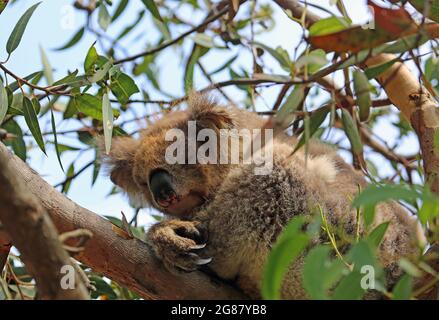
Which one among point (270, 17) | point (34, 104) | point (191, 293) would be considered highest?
point (270, 17)

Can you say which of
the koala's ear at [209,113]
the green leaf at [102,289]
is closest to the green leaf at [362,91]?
the koala's ear at [209,113]

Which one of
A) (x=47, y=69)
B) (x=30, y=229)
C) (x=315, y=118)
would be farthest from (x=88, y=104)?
(x=30, y=229)

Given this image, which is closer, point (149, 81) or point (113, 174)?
point (113, 174)

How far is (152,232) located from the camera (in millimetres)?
2602

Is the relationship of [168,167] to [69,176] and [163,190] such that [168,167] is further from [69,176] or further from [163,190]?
[69,176]

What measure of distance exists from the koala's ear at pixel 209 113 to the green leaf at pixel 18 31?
83cm

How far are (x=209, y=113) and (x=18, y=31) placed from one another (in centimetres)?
93

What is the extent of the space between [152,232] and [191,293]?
0.37 meters

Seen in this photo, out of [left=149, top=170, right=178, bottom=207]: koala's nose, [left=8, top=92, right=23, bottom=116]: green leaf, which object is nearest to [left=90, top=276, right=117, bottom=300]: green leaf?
[left=149, top=170, right=178, bottom=207]: koala's nose

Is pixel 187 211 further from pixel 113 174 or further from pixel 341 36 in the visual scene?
pixel 341 36

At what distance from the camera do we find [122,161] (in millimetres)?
3268

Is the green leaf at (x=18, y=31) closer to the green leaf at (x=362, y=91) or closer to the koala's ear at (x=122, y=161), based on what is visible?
the koala's ear at (x=122, y=161)
